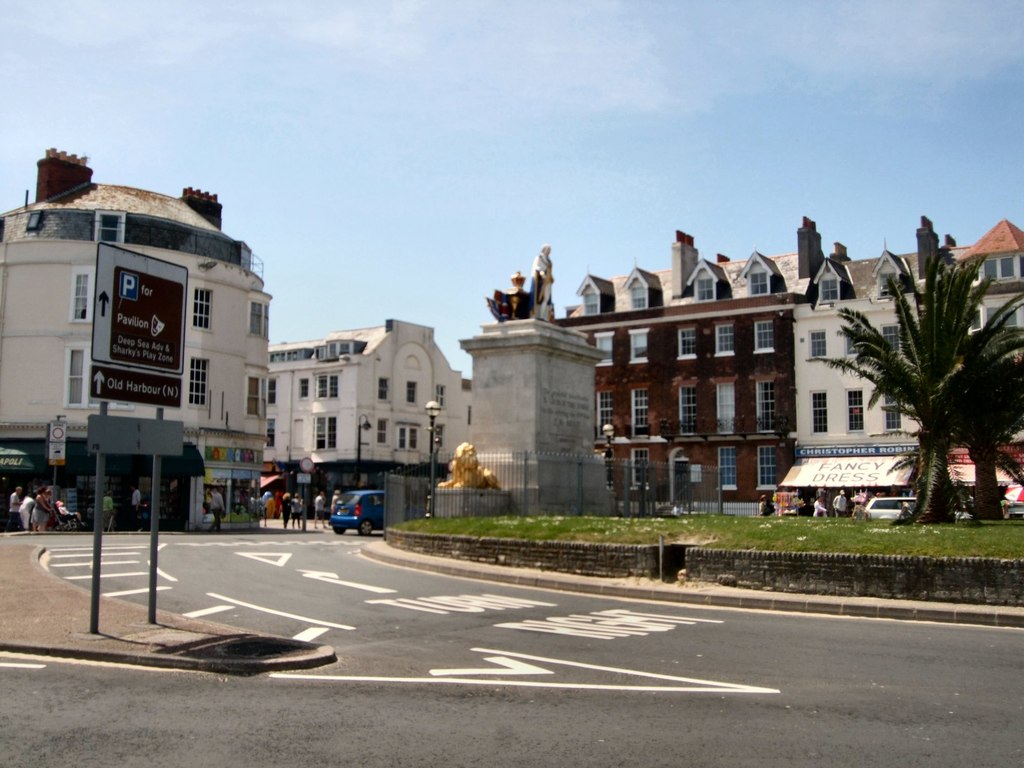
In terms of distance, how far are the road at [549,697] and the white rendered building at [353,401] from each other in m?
52.8

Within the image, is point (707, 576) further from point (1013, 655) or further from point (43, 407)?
point (43, 407)

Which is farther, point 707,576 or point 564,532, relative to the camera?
point 564,532

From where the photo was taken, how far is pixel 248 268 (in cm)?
4944

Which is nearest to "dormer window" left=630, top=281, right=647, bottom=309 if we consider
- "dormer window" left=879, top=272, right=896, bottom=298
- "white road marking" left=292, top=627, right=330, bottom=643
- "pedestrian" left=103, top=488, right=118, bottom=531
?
"dormer window" left=879, top=272, right=896, bottom=298

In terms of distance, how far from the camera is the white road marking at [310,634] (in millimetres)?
11484

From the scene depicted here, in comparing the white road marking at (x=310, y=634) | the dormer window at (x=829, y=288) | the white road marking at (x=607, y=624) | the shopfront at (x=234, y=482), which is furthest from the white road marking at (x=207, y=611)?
the dormer window at (x=829, y=288)

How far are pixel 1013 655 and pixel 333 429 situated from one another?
60093 mm

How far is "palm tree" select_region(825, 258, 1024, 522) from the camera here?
21094 millimetres

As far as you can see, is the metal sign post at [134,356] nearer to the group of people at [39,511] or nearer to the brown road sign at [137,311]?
the brown road sign at [137,311]

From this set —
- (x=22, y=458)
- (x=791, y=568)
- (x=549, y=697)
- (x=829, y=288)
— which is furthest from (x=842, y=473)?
(x=549, y=697)

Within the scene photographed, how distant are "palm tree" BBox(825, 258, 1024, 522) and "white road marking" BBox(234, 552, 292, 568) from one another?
43.4 feet

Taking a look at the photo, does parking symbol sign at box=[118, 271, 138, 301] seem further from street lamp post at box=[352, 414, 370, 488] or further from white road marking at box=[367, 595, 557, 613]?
street lamp post at box=[352, 414, 370, 488]

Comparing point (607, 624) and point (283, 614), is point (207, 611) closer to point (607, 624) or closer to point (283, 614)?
point (283, 614)

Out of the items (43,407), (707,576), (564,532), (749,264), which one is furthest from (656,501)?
(749,264)
